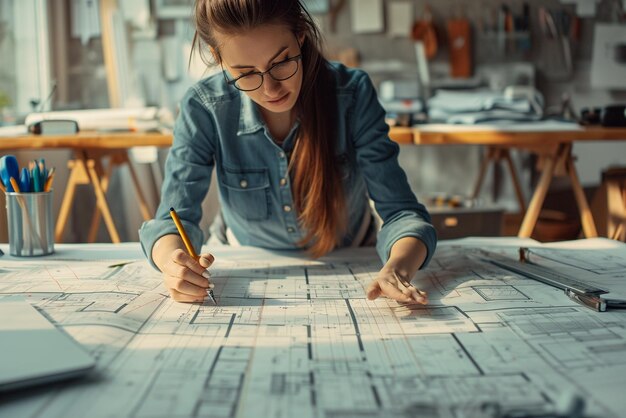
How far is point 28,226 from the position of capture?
3.78 ft

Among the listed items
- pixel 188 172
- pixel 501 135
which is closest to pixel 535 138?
pixel 501 135

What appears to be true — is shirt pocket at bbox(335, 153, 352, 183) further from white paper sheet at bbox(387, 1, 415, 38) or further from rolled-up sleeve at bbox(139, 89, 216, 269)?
white paper sheet at bbox(387, 1, 415, 38)

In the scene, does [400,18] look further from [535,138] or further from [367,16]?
[535,138]

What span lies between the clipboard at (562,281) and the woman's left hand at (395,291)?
19 cm

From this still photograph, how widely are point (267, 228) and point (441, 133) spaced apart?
1.13m

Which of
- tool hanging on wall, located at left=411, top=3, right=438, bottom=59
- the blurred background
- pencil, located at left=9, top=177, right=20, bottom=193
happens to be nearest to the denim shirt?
pencil, located at left=9, top=177, right=20, bottom=193

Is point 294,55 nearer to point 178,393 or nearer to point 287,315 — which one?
point 287,315

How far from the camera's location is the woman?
101 centimetres

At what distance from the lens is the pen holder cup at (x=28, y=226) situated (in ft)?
3.76

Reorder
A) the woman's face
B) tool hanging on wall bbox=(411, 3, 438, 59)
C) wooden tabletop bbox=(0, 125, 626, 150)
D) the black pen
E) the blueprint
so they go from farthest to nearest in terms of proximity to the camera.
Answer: tool hanging on wall bbox=(411, 3, 438, 59), wooden tabletop bbox=(0, 125, 626, 150), the woman's face, the black pen, the blueprint

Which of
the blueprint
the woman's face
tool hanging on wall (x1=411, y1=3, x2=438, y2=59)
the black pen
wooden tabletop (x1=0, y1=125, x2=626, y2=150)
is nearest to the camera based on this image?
the blueprint

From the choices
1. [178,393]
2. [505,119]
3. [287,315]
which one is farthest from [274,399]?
[505,119]

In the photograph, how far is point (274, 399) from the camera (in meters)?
0.59

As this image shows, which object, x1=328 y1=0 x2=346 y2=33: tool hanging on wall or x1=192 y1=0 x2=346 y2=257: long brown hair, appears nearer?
x1=192 y1=0 x2=346 y2=257: long brown hair
